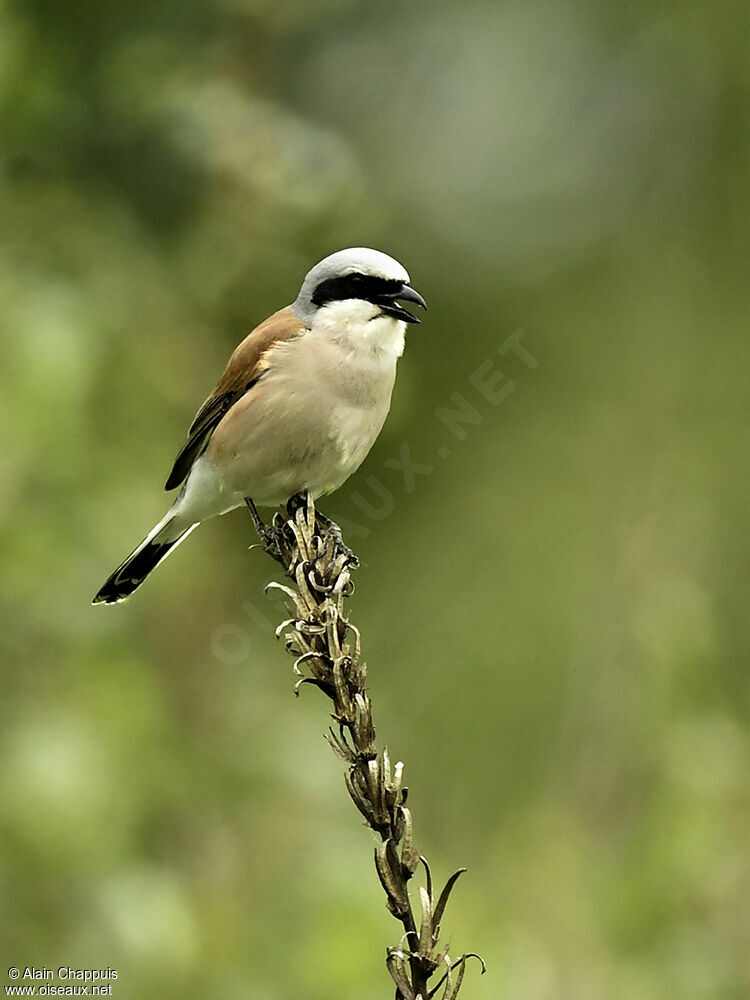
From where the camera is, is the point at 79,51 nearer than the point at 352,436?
No

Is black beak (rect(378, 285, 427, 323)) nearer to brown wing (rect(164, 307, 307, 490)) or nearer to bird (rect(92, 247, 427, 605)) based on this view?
bird (rect(92, 247, 427, 605))

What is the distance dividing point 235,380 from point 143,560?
1.93 ft

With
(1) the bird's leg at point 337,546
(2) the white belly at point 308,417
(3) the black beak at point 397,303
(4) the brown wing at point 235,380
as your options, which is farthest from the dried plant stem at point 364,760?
(4) the brown wing at point 235,380

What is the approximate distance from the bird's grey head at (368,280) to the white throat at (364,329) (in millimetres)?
21

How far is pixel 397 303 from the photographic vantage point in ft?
10.9

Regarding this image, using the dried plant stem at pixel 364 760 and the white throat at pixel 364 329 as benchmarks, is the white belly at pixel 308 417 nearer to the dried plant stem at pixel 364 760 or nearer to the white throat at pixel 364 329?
the white throat at pixel 364 329

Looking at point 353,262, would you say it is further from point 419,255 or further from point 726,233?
point 726,233

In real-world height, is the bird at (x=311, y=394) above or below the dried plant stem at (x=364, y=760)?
above

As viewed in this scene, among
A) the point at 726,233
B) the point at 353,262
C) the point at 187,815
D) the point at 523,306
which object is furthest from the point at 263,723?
the point at 726,233

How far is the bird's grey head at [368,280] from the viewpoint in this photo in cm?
324

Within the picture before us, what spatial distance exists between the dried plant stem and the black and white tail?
123 cm

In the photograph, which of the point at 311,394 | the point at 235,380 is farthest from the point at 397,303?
the point at 235,380

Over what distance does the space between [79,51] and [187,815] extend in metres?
2.20

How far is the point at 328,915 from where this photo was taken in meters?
2.76
